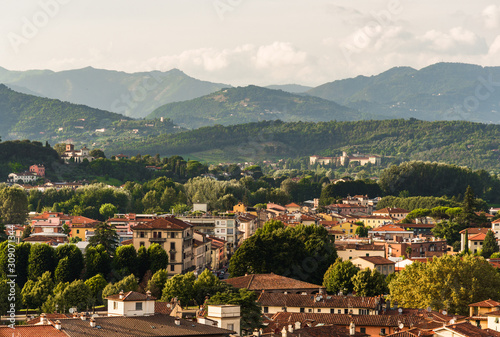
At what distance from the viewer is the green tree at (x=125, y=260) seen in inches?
2538

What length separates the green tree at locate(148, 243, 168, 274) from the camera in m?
66.1

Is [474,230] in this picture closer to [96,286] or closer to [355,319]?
[96,286]

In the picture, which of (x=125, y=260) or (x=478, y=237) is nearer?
(x=125, y=260)

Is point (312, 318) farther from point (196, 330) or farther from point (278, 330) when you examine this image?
point (196, 330)

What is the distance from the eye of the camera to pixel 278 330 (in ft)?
129

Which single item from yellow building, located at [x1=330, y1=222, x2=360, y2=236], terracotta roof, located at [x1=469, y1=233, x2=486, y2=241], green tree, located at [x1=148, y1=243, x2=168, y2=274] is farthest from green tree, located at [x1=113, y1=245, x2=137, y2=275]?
yellow building, located at [x1=330, y1=222, x2=360, y2=236]

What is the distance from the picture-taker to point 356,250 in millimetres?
83250

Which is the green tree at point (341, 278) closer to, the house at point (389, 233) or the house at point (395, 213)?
the house at point (389, 233)

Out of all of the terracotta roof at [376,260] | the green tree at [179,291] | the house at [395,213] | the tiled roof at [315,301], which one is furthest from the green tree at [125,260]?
the house at [395,213]

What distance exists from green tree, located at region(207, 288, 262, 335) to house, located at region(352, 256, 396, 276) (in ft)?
94.1

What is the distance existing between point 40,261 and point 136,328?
111 feet

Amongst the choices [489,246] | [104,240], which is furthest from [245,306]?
[489,246]

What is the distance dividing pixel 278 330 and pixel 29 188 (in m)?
100

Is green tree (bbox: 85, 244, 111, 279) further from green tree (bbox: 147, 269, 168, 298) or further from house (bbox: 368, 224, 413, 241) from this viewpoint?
house (bbox: 368, 224, 413, 241)
